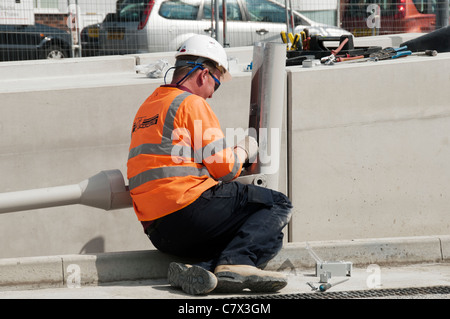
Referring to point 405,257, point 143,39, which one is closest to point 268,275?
point 405,257

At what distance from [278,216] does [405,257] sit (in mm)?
1056

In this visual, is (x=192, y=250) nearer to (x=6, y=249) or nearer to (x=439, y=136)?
(x=6, y=249)

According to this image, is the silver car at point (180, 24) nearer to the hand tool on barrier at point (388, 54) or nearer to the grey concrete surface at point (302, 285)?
the hand tool on barrier at point (388, 54)

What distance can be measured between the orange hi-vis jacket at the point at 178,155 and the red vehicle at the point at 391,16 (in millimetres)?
9071

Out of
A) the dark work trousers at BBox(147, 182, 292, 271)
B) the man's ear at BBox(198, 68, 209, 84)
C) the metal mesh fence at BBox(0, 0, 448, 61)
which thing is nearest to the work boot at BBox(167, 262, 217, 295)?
the dark work trousers at BBox(147, 182, 292, 271)

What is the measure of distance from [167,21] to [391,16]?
3731 mm

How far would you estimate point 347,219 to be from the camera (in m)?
6.20

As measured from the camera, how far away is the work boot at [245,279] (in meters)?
4.36

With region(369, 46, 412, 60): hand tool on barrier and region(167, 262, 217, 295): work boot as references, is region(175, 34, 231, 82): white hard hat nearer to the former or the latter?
region(167, 262, 217, 295): work boot

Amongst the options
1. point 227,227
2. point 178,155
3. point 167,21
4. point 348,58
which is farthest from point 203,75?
point 167,21

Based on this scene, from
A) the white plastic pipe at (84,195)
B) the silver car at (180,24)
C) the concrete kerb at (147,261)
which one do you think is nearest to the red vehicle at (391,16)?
the silver car at (180,24)

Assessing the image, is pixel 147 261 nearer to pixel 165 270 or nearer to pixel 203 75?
pixel 165 270

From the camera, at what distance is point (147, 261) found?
488cm
